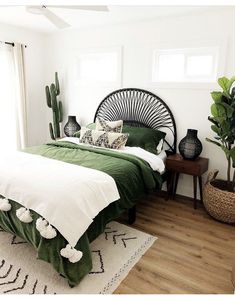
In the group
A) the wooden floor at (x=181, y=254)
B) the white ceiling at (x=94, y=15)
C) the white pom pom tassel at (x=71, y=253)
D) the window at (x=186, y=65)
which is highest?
the white ceiling at (x=94, y=15)

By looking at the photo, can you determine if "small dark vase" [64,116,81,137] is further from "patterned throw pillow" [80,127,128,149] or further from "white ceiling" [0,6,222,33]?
"white ceiling" [0,6,222,33]

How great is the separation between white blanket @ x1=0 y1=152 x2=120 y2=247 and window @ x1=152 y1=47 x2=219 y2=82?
191 cm

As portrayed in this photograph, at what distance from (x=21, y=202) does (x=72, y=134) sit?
2306mm

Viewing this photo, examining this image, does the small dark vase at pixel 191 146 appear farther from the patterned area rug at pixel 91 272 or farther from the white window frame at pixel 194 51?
the patterned area rug at pixel 91 272

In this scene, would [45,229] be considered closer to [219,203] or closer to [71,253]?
[71,253]

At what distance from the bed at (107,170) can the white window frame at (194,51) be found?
293 millimetres

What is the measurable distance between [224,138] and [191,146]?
0.42 meters

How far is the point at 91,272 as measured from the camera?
6.56ft

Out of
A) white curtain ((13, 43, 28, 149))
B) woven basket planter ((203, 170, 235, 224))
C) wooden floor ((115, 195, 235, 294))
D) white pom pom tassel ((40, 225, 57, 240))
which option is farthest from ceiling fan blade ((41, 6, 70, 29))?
woven basket planter ((203, 170, 235, 224))

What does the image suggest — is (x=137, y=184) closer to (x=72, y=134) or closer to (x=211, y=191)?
(x=211, y=191)

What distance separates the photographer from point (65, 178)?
2.08m

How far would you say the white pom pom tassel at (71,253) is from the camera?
171cm

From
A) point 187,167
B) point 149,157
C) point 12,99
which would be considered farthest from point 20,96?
point 187,167

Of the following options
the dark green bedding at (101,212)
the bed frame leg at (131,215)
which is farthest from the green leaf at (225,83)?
the bed frame leg at (131,215)
